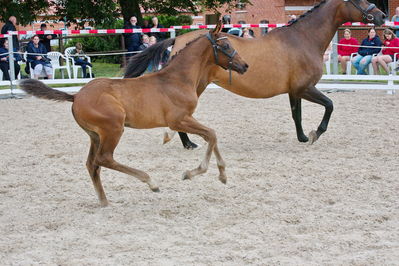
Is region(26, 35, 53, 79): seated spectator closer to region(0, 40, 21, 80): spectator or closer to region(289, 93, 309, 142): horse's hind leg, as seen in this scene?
region(0, 40, 21, 80): spectator

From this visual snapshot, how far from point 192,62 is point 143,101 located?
73cm

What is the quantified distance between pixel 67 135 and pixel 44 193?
3.27m

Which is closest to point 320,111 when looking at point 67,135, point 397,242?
point 67,135

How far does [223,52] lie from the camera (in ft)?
19.9

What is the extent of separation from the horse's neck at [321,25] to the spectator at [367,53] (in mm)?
5520

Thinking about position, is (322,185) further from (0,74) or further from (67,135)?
(0,74)

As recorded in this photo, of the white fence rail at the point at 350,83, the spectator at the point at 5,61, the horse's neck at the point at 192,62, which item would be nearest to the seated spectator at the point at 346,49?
the white fence rail at the point at 350,83

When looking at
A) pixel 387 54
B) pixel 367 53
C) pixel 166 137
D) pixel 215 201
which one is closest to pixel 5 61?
pixel 166 137

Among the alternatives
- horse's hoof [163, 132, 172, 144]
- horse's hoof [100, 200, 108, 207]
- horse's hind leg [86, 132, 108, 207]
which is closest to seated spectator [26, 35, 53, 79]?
horse's hoof [163, 132, 172, 144]

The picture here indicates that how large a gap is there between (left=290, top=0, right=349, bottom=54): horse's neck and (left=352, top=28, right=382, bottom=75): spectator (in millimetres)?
5520

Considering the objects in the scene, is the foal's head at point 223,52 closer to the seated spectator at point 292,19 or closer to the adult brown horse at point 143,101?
the adult brown horse at point 143,101

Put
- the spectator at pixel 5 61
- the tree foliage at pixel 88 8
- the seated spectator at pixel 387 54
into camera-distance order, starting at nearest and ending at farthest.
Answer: the seated spectator at pixel 387 54 → the spectator at pixel 5 61 → the tree foliage at pixel 88 8

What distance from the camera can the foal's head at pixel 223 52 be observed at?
6062 mm

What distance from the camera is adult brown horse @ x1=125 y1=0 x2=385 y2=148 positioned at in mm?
7906
